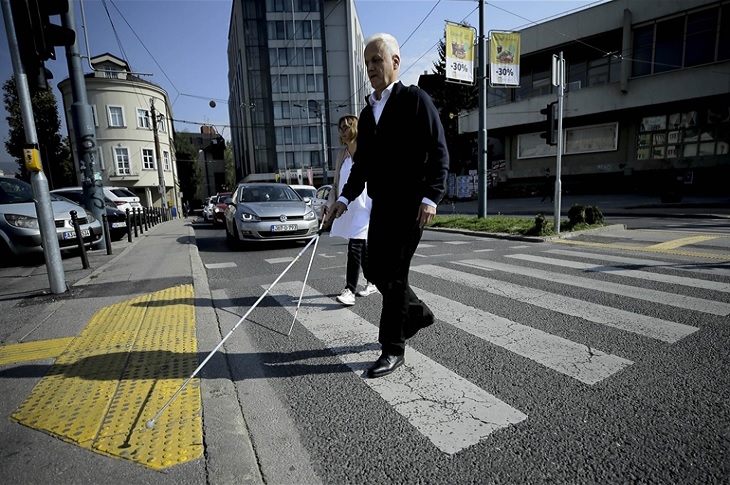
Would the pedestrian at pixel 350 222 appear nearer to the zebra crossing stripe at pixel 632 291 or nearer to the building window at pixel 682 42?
the zebra crossing stripe at pixel 632 291

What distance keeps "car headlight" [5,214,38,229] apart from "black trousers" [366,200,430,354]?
7495 millimetres

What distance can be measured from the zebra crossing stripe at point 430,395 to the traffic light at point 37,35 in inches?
177

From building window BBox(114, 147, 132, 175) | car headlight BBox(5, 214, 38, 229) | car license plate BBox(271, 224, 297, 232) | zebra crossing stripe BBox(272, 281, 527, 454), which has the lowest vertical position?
zebra crossing stripe BBox(272, 281, 527, 454)

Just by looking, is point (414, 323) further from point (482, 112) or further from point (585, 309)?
point (482, 112)

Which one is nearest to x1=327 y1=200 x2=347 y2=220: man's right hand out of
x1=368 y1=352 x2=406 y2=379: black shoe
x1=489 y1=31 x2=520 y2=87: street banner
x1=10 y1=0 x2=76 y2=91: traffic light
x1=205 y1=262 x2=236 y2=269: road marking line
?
x1=368 y1=352 x2=406 y2=379: black shoe

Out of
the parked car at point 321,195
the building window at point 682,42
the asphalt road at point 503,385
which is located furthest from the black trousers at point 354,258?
the building window at point 682,42

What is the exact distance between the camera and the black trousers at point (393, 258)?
258 cm

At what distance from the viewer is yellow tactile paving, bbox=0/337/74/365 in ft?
9.91

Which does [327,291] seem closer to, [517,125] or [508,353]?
[508,353]

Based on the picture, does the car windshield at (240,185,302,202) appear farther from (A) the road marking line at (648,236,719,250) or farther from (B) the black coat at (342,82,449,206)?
(A) the road marking line at (648,236,719,250)

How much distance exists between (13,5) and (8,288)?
3.65 m

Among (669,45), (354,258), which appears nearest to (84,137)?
(354,258)

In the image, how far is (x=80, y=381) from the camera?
2615 millimetres

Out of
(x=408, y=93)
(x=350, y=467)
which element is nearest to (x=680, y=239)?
(x=408, y=93)
